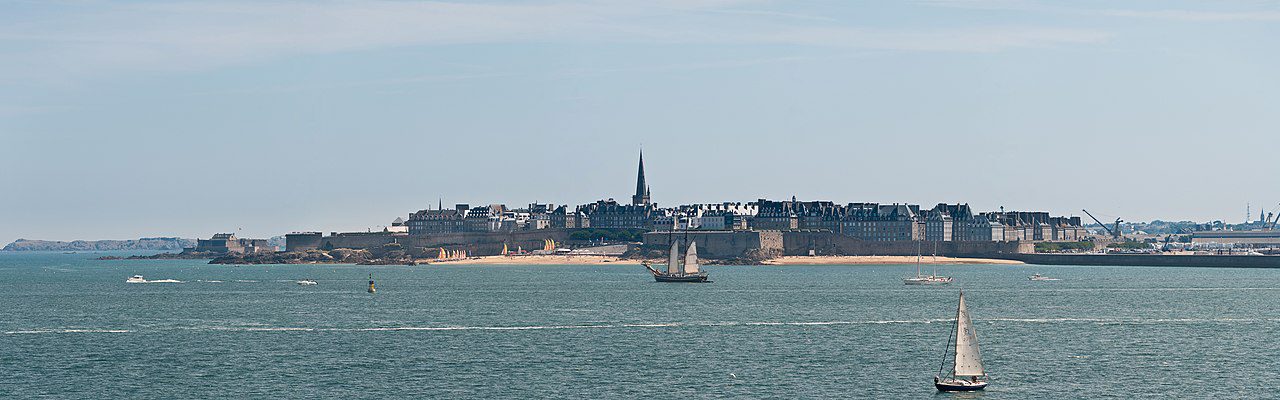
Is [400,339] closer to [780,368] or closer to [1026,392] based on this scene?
[780,368]

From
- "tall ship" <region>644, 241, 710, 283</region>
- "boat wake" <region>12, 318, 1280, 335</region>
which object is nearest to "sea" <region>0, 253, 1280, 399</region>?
"boat wake" <region>12, 318, 1280, 335</region>

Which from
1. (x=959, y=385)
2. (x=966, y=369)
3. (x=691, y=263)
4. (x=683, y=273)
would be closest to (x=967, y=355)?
(x=966, y=369)

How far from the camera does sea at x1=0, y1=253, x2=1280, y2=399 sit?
53562 mm

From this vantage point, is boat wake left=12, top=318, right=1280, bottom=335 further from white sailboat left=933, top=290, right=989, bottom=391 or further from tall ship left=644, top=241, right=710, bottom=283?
tall ship left=644, top=241, right=710, bottom=283

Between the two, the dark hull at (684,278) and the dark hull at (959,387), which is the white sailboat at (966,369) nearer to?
the dark hull at (959,387)

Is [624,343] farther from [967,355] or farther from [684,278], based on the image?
[684,278]

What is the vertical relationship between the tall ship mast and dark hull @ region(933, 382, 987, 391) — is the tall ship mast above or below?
above

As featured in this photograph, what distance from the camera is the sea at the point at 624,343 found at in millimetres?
53562

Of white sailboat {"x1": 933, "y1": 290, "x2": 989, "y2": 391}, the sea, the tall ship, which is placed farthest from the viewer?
the tall ship

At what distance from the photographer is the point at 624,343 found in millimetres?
69062

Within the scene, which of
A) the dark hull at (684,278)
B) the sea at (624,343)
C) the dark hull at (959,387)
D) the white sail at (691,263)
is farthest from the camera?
the white sail at (691,263)

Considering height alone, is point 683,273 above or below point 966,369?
above

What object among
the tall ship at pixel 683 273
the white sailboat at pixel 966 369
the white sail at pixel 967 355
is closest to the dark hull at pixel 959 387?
the white sailboat at pixel 966 369

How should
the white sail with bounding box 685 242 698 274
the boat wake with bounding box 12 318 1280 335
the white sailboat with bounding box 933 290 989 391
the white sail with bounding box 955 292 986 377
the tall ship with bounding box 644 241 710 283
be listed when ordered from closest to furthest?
the white sail with bounding box 955 292 986 377 → the white sailboat with bounding box 933 290 989 391 → the boat wake with bounding box 12 318 1280 335 → the tall ship with bounding box 644 241 710 283 → the white sail with bounding box 685 242 698 274
